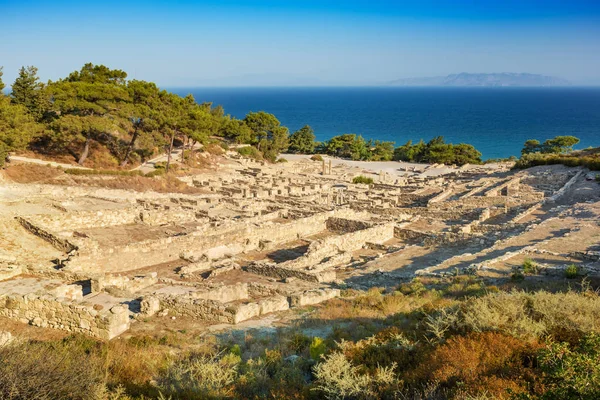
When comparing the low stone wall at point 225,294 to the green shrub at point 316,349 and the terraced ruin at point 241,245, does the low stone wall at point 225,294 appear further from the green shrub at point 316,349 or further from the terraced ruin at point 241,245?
the green shrub at point 316,349

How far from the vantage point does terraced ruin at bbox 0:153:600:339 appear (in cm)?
1109

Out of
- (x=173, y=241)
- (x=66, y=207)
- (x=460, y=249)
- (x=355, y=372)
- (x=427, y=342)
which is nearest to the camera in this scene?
(x=355, y=372)

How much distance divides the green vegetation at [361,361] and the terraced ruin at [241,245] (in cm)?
176

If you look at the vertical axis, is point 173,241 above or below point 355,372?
below

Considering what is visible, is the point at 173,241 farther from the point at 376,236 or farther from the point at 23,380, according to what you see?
the point at 23,380

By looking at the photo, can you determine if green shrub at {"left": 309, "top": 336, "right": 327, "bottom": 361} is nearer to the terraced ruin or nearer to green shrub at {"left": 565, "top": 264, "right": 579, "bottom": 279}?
the terraced ruin

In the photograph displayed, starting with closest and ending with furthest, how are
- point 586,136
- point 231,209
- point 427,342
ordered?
1. point 427,342
2. point 231,209
3. point 586,136

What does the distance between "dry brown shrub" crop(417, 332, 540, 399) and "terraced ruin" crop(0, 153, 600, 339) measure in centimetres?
497

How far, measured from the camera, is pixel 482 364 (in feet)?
21.5

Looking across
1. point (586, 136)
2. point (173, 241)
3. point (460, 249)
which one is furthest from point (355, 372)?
point (586, 136)

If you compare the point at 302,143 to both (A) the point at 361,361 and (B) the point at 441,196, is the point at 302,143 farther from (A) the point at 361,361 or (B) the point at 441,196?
(A) the point at 361,361

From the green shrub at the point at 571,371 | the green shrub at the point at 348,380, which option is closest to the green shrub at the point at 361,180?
the green shrub at the point at 348,380

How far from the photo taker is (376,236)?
68.9 feet

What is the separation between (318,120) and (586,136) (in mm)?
82262
